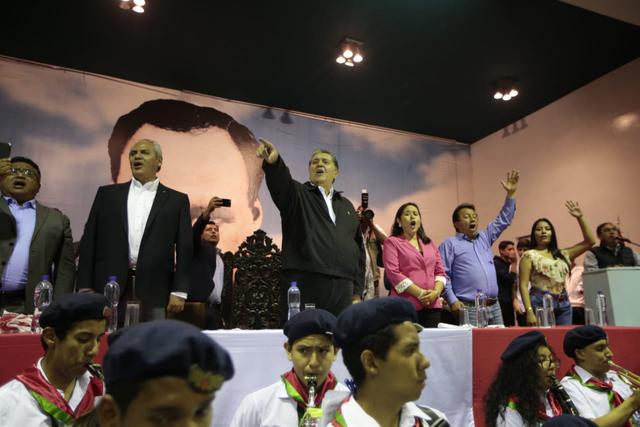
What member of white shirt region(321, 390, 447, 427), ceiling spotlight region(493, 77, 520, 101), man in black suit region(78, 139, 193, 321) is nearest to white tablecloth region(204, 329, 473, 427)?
man in black suit region(78, 139, 193, 321)

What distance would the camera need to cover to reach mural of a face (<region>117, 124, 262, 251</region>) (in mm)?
7121

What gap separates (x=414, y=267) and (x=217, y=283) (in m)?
2.49

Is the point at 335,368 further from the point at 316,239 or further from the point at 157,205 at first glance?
the point at 157,205

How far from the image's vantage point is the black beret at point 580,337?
3.21m

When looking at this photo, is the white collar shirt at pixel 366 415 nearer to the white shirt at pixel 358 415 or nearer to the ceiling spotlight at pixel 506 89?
the white shirt at pixel 358 415

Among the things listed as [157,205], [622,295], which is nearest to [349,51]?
[157,205]

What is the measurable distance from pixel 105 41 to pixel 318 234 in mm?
4590

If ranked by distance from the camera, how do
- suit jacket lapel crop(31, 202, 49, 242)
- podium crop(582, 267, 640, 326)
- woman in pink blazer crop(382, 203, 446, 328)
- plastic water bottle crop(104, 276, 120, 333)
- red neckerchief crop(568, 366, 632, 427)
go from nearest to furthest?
plastic water bottle crop(104, 276, 120, 333), red neckerchief crop(568, 366, 632, 427), suit jacket lapel crop(31, 202, 49, 242), woman in pink blazer crop(382, 203, 446, 328), podium crop(582, 267, 640, 326)

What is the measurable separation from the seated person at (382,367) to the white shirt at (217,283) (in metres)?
4.00

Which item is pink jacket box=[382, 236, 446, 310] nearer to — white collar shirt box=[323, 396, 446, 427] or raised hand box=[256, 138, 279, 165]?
raised hand box=[256, 138, 279, 165]

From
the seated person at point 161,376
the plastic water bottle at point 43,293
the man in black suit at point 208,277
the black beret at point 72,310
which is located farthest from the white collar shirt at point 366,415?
the man in black suit at point 208,277

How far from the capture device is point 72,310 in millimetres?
2078

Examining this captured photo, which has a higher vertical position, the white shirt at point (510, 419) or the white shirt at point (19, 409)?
the white shirt at point (19, 409)

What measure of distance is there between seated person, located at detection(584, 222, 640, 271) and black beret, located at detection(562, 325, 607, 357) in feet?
9.91
